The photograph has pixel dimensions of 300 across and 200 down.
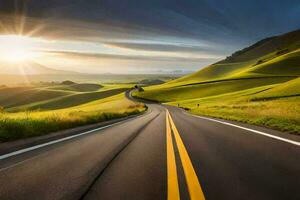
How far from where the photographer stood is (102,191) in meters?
5.08

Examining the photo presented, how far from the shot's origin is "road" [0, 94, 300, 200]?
4.96m

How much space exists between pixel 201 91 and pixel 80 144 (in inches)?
4285

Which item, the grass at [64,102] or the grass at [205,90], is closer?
the grass at [205,90]

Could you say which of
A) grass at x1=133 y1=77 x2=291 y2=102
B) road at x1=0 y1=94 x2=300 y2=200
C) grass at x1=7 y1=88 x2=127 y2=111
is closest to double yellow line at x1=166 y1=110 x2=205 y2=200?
road at x1=0 y1=94 x2=300 y2=200

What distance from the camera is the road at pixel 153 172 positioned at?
496 cm

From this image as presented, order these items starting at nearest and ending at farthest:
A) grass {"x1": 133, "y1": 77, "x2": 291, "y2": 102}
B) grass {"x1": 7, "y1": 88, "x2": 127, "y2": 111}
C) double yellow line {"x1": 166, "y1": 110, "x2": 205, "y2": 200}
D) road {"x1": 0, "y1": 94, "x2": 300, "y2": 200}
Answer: double yellow line {"x1": 166, "y1": 110, "x2": 205, "y2": 200}, road {"x1": 0, "y1": 94, "x2": 300, "y2": 200}, grass {"x1": 133, "y1": 77, "x2": 291, "y2": 102}, grass {"x1": 7, "y1": 88, "x2": 127, "y2": 111}

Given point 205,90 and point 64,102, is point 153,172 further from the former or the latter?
point 64,102

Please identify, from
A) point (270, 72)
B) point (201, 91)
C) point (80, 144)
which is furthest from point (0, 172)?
point (270, 72)

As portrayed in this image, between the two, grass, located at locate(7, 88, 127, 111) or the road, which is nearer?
the road

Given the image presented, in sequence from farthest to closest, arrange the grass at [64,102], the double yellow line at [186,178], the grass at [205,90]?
the grass at [64,102] < the grass at [205,90] < the double yellow line at [186,178]

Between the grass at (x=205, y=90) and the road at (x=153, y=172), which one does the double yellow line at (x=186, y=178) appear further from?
the grass at (x=205, y=90)

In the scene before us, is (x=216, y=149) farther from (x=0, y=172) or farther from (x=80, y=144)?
(x=0, y=172)

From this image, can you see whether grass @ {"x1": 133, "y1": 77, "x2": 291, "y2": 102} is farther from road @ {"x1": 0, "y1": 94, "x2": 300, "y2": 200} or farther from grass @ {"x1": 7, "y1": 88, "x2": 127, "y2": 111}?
road @ {"x1": 0, "y1": 94, "x2": 300, "y2": 200}

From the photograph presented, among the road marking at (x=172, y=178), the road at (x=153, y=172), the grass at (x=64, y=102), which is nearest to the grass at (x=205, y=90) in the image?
the grass at (x=64, y=102)
